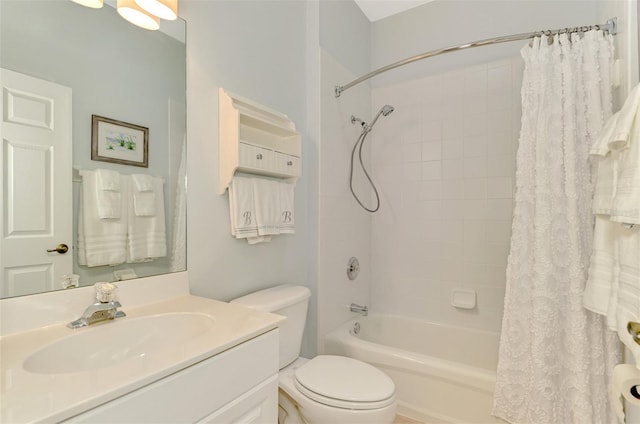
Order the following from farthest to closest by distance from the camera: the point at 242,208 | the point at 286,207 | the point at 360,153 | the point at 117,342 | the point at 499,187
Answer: the point at 360,153 < the point at 499,187 < the point at 286,207 < the point at 242,208 < the point at 117,342

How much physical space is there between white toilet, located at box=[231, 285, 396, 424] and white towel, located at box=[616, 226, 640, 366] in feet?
2.55

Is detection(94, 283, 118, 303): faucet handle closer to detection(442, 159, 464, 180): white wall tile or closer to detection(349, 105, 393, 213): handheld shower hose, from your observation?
detection(349, 105, 393, 213): handheld shower hose

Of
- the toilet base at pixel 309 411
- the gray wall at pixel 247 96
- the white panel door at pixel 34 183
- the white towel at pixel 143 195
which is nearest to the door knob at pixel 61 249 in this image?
the white panel door at pixel 34 183

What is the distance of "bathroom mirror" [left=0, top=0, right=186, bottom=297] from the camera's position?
0.87 m

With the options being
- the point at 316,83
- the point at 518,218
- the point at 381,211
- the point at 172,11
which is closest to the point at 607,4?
the point at 518,218

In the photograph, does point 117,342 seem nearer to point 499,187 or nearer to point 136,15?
point 136,15

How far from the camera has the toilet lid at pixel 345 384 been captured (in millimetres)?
1177

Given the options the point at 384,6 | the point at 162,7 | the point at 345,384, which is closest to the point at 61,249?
the point at 162,7

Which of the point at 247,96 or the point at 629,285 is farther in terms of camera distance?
the point at 247,96

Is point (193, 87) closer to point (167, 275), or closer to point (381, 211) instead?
point (167, 275)

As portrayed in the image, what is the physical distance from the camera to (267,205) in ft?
4.97

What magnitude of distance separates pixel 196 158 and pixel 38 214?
54cm

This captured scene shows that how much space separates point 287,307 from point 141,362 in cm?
79

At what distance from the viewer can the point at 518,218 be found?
1.37m
